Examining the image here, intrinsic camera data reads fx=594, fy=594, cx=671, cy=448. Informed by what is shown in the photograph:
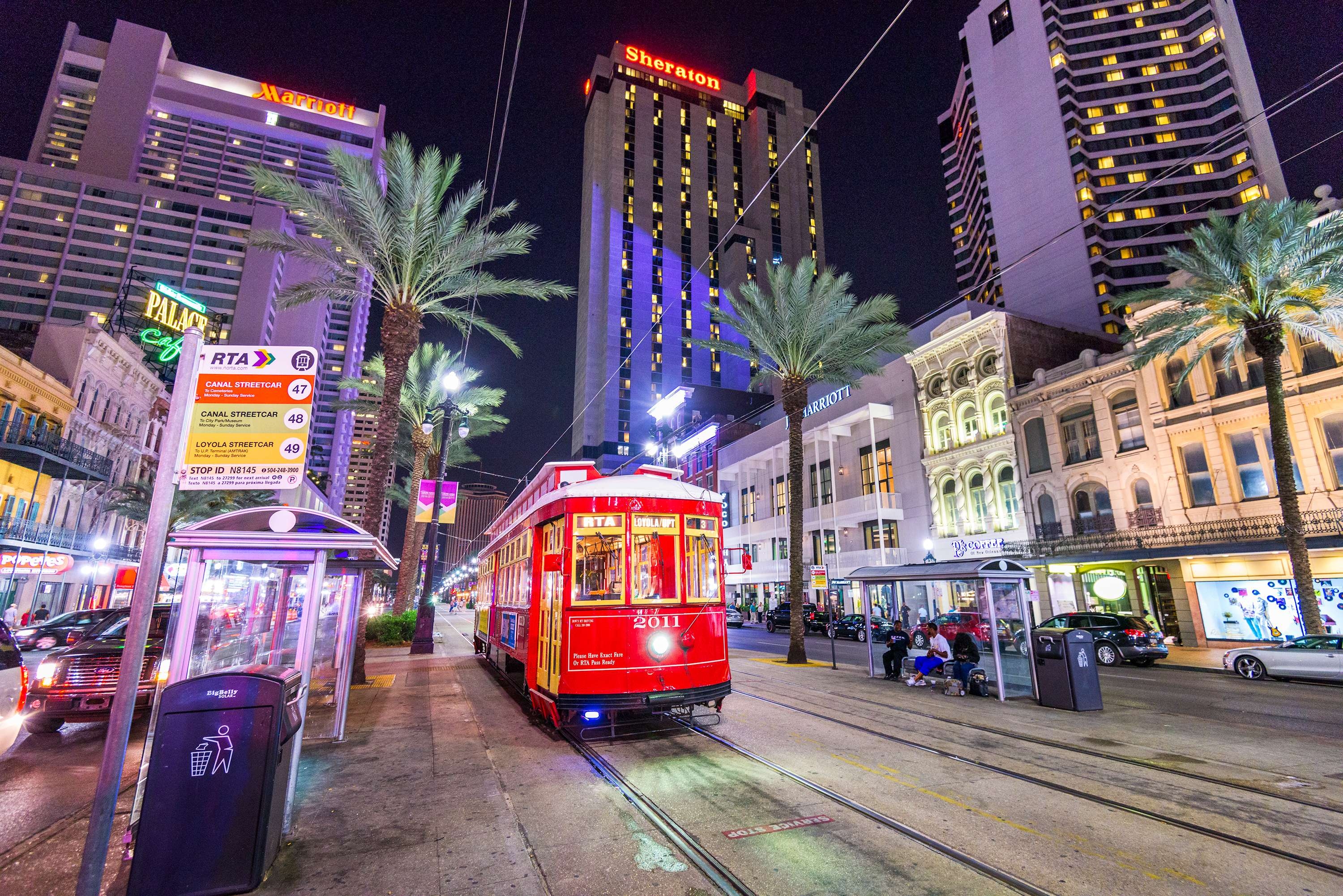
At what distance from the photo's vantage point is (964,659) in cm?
1342

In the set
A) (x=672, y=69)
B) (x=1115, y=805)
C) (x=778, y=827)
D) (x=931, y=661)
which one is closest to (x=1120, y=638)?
(x=931, y=661)

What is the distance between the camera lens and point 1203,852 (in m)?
4.91

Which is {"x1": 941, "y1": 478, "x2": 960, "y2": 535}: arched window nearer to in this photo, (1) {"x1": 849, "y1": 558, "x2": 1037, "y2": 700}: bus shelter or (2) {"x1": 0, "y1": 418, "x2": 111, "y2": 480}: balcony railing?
(1) {"x1": 849, "y1": 558, "x2": 1037, "y2": 700}: bus shelter

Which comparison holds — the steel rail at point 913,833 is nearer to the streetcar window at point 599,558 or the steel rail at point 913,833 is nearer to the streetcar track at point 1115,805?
the streetcar track at point 1115,805

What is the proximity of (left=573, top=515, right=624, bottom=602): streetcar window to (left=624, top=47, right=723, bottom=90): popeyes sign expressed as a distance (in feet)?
426

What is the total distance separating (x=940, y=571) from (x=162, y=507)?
46.3 feet

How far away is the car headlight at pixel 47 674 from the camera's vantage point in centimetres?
920

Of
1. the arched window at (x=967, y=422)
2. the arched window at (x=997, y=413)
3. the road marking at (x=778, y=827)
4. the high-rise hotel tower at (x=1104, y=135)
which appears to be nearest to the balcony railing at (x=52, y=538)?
the road marking at (x=778, y=827)

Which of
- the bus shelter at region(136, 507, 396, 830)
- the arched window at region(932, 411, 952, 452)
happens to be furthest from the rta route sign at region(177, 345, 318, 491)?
the arched window at region(932, 411, 952, 452)

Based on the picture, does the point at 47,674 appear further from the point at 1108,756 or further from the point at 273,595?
the point at 1108,756

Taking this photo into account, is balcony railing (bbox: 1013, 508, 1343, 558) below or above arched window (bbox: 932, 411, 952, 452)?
below

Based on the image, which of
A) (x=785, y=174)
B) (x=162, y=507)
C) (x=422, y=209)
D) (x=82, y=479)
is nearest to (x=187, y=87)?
(x=785, y=174)

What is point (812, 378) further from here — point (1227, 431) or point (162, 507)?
point (162, 507)

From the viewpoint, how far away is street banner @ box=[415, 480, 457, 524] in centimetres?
2120
